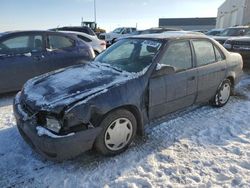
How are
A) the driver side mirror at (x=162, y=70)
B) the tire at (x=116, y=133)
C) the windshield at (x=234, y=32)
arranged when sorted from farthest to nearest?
the windshield at (x=234, y=32) < the driver side mirror at (x=162, y=70) < the tire at (x=116, y=133)

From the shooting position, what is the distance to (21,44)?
6168 millimetres

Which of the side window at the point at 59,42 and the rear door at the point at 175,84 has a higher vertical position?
the side window at the point at 59,42

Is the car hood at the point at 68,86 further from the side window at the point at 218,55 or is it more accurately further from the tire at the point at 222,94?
the tire at the point at 222,94

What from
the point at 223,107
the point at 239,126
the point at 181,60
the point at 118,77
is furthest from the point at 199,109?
the point at 118,77

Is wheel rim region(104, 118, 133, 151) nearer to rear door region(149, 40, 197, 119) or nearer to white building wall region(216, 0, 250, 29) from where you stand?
rear door region(149, 40, 197, 119)

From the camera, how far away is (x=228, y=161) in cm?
355

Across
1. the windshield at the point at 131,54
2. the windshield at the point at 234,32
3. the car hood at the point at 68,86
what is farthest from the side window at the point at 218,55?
the windshield at the point at 234,32

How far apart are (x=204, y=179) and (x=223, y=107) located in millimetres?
2702

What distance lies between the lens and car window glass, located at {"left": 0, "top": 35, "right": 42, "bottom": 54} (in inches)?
234

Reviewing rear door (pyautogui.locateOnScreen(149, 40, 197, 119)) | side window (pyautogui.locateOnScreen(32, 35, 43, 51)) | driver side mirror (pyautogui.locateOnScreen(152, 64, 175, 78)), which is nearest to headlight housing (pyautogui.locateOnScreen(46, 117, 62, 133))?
rear door (pyautogui.locateOnScreen(149, 40, 197, 119))

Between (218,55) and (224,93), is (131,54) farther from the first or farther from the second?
(224,93)

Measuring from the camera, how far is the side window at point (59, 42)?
259 inches

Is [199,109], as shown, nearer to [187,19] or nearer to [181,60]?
[181,60]

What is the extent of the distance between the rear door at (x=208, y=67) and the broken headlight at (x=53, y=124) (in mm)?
2601
